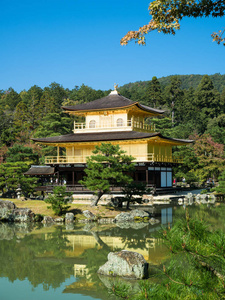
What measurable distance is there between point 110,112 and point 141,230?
775 inches

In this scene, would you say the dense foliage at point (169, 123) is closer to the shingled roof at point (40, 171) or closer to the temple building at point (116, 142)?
the shingled roof at point (40, 171)

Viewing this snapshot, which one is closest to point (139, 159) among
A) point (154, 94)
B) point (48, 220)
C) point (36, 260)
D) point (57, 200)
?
point (57, 200)

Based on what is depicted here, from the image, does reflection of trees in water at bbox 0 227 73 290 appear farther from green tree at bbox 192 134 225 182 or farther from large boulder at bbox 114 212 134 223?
green tree at bbox 192 134 225 182

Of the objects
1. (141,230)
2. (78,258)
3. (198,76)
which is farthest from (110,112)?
(198,76)

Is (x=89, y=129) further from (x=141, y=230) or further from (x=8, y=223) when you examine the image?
(x=141, y=230)

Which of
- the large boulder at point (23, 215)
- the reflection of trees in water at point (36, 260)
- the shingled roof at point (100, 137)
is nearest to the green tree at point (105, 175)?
the large boulder at point (23, 215)

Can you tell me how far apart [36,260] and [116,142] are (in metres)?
20.9

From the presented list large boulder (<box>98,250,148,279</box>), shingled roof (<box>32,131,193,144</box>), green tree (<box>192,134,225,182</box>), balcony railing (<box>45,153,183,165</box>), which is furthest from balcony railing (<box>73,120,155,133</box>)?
large boulder (<box>98,250,148,279</box>)

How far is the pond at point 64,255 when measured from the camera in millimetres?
8703

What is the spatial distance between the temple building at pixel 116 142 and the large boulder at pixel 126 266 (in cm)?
2078

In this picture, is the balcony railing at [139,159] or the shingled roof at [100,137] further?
the shingled roof at [100,137]

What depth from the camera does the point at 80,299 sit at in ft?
26.2

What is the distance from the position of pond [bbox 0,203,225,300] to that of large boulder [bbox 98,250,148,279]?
33cm

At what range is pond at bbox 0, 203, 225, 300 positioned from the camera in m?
8.70
